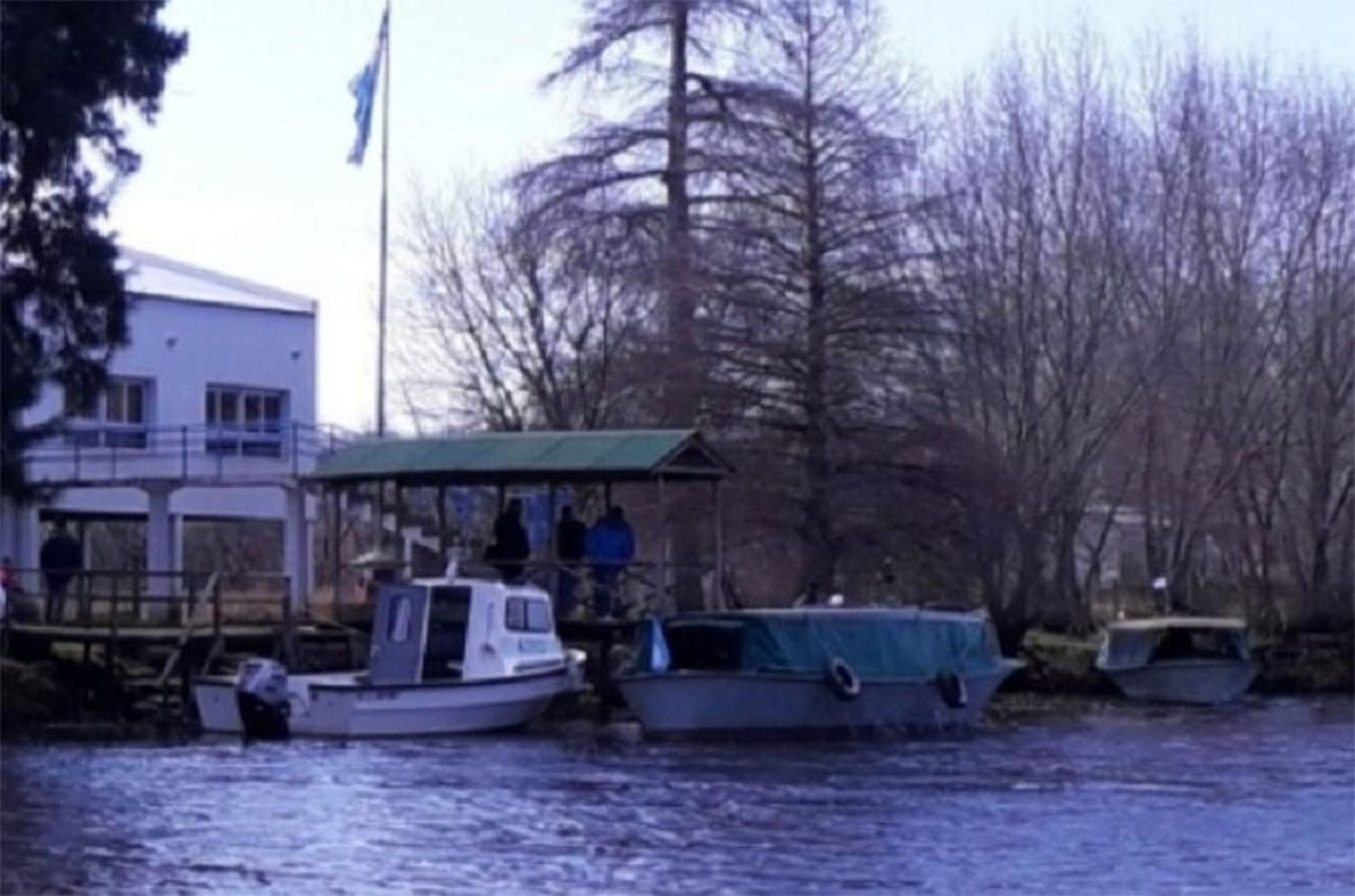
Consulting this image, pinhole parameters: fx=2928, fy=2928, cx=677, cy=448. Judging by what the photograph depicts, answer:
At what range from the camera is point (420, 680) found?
40625 mm

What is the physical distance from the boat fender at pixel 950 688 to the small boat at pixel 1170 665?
10.8m

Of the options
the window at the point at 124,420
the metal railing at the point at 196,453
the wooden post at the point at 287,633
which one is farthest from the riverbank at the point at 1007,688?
the metal railing at the point at 196,453

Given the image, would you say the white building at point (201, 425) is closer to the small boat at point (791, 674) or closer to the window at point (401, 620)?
the window at point (401, 620)

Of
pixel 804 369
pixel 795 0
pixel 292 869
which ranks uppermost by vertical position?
pixel 795 0

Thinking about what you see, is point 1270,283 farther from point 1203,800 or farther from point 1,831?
point 1,831

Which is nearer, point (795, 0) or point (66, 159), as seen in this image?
point (66, 159)

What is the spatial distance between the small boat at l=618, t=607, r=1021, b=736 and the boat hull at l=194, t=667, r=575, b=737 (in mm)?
1844

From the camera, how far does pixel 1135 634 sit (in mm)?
53406

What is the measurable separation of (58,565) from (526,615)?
9.61 metres

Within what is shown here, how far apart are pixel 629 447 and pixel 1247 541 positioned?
2229cm

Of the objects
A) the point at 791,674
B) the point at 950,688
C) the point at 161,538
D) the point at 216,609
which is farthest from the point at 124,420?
the point at 950,688

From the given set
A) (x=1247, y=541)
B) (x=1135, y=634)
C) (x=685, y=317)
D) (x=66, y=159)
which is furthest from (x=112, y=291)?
(x=1247, y=541)

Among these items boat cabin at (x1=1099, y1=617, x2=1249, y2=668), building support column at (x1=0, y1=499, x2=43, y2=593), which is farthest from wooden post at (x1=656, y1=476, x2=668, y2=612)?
boat cabin at (x1=1099, y1=617, x2=1249, y2=668)

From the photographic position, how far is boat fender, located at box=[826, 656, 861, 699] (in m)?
40.8
